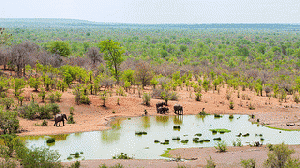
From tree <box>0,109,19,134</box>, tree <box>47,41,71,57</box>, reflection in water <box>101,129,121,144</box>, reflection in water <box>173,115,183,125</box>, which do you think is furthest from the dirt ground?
tree <box>47,41,71,57</box>

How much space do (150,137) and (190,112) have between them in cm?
Answer: 1011

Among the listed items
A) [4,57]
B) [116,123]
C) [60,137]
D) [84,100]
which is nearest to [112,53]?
[4,57]

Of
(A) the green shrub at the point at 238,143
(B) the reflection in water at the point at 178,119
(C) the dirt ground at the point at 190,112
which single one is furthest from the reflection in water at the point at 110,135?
(A) the green shrub at the point at 238,143

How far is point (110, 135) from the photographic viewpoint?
25.2 metres

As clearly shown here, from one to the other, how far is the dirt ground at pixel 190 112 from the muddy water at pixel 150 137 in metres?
1.19

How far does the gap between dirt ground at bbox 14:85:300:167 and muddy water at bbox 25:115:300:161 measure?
119 cm

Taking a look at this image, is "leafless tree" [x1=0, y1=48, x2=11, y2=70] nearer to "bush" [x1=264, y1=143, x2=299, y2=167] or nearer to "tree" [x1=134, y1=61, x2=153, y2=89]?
"tree" [x1=134, y1=61, x2=153, y2=89]

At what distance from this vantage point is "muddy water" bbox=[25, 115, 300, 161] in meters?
21.4

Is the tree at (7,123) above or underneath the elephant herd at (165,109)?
above

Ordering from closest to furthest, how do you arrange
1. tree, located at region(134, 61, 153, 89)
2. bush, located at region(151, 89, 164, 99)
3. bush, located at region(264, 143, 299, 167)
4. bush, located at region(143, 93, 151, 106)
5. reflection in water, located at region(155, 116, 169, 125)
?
bush, located at region(264, 143, 299, 167)
reflection in water, located at region(155, 116, 169, 125)
bush, located at region(143, 93, 151, 106)
bush, located at region(151, 89, 164, 99)
tree, located at region(134, 61, 153, 89)

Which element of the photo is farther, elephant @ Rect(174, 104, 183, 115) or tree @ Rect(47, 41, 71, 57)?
tree @ Rect(47, 41, 71, 57)

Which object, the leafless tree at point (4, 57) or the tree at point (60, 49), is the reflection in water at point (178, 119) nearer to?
the leafless tree at point (4, 57)

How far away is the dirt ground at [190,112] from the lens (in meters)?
19.4

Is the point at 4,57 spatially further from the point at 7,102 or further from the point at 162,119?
the point at 162,119
